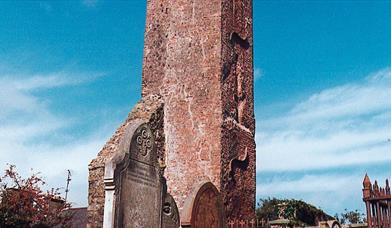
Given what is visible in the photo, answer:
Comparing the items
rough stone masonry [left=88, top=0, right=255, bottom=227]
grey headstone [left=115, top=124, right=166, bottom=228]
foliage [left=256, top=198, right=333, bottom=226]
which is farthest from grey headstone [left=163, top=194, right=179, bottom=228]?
foliage [left=256, top=198, right=333, bottom=226]

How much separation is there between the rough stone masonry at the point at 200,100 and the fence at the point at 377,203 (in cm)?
347

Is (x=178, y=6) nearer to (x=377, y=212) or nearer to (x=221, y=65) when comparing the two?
(x=221, y=65)

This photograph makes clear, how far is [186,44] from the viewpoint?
1355 cm

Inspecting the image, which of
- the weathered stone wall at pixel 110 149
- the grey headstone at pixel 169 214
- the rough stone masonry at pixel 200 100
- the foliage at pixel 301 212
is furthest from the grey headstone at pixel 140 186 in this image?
the foliage at pixel 301 212

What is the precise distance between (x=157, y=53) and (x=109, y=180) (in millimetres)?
6738

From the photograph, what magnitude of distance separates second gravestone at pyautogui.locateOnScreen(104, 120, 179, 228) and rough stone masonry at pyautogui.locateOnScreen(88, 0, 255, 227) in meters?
3.55

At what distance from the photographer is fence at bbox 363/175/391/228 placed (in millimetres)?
9891

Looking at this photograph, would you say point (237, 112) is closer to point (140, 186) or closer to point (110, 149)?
point (110, 149)

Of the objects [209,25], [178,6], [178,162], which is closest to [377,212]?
[178,162]

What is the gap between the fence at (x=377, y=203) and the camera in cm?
989

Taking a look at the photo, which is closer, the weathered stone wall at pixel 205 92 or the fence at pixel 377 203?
the fence at pixel 377 203

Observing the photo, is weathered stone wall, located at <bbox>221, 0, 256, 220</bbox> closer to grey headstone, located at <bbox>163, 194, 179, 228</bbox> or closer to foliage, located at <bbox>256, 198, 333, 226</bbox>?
grey headstone, located at <bbox>163, 194, 179, 228</bbox>

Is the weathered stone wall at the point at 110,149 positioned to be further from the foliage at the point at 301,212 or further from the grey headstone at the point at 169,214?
the foliage at the point at 301,212

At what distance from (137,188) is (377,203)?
461cm
